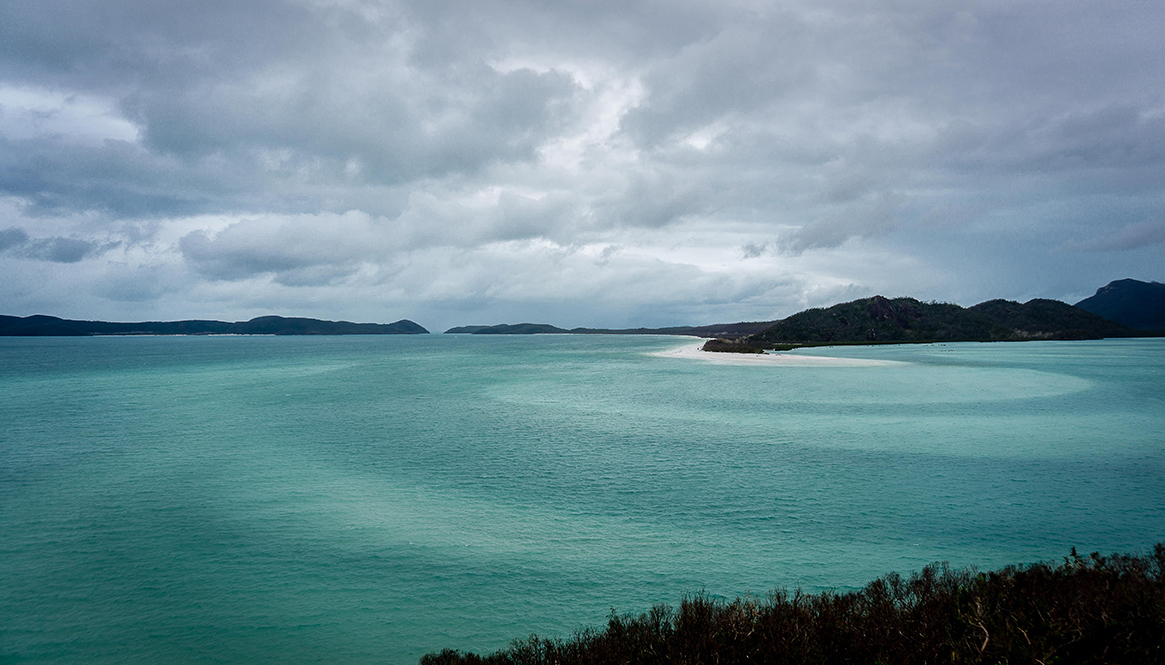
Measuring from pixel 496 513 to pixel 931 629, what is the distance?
32.7 ft

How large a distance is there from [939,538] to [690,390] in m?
26.9

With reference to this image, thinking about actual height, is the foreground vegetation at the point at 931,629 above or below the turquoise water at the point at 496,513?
above

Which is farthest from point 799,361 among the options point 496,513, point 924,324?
point 924,324

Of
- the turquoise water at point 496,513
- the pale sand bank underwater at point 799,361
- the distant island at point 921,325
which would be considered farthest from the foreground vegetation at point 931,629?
the distant island at point 921,325

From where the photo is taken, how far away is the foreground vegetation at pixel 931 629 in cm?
532

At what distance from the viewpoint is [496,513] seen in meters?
13.8

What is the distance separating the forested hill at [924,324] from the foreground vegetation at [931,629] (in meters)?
121

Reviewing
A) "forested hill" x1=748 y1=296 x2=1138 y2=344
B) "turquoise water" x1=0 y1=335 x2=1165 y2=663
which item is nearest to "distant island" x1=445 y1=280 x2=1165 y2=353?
"forested hill" x1=748 y1=296 x2=1138 y2=344

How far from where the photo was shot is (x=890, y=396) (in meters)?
33.5

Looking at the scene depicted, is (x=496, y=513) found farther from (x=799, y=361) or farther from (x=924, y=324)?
(x=924, y=324)

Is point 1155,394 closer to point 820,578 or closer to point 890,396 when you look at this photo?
point 890,396

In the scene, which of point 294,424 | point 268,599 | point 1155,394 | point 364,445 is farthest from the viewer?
point 1155,394

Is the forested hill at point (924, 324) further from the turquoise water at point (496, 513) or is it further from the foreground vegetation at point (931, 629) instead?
the foreground vegetation at point (931, 629)

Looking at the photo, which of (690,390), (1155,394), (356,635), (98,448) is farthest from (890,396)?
(98,448)
